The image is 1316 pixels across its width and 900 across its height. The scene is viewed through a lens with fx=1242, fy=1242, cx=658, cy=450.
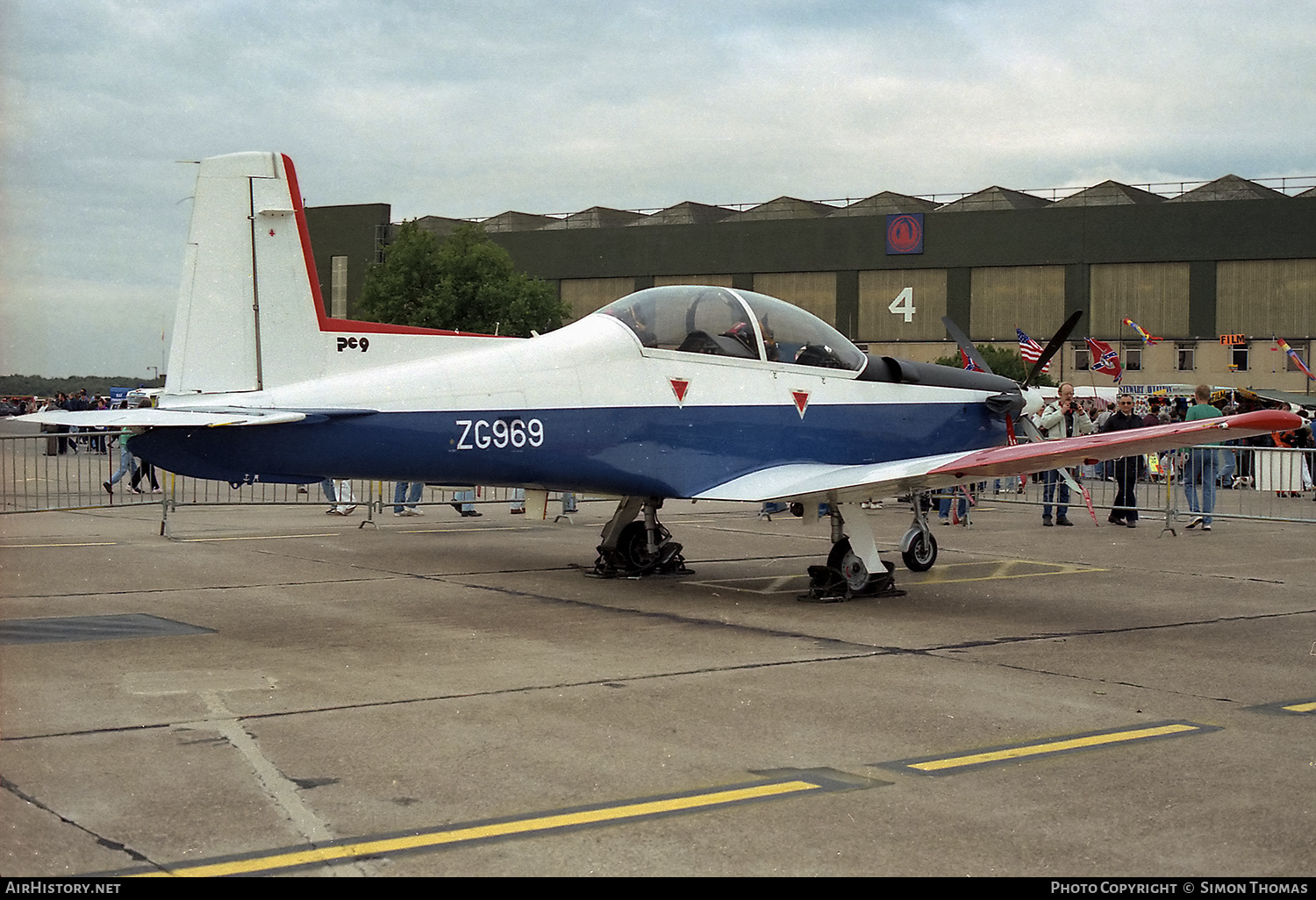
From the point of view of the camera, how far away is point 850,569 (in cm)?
1080

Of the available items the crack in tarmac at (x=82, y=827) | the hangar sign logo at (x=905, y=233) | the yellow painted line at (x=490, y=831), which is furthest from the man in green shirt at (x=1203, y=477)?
the hangar sign logo at (x=905, y=233)

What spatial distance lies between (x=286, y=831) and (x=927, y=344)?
238ft

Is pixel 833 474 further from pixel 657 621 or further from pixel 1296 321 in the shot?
pixel 1296 321

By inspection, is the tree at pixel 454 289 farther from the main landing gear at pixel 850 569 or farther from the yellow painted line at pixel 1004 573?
the main landing gear at pixel 850 569

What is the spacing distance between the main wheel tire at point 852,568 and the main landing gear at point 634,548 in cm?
200

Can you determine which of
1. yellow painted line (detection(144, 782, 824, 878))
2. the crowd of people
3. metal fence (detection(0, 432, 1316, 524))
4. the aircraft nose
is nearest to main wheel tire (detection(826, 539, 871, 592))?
the aircraft nose

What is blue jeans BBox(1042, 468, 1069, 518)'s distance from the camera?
62.0 ft

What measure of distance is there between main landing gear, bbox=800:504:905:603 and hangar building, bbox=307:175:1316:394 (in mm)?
58756

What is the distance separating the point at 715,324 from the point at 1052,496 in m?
10.7

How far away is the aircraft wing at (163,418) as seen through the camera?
841cm

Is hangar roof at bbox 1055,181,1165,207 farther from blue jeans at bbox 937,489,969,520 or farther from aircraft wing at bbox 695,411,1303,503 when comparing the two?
aircraft wing at bbox 695,411,1303,503

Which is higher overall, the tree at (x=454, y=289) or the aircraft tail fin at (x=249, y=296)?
the tree at (x=454, y=289)

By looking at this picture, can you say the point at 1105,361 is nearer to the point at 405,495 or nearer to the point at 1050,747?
the point at 405,495

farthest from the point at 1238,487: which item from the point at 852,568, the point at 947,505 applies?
the point at 852,568
